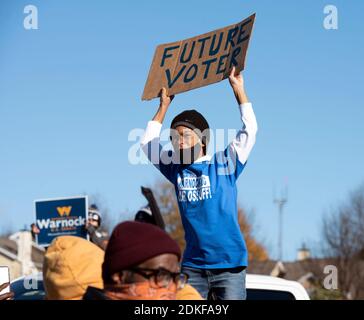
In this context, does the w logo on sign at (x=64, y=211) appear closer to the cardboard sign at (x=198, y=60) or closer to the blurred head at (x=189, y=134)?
the cardboard sign at (x=198, y=60)

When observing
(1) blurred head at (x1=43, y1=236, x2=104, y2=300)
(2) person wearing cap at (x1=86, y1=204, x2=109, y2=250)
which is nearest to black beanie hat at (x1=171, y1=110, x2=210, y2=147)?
(1) blurred head at (x1=43, y1=236, x2=104, y2=300)

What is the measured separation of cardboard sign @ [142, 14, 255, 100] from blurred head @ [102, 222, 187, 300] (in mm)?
2282

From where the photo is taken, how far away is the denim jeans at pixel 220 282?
5.39 m

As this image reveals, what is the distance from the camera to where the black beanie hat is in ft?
18.4

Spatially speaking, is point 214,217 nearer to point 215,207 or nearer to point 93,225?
point 215,207

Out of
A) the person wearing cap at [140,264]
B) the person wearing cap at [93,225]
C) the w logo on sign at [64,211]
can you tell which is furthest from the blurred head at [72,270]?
the w logo on sign at [64,211]

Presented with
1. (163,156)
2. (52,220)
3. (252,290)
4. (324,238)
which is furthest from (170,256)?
(324,238)

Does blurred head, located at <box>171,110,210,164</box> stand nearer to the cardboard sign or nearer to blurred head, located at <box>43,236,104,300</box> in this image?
the cardboard sign

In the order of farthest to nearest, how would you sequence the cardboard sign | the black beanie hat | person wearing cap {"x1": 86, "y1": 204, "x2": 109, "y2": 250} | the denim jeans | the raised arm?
person wearing cap {"x1": 86, "y1": 204, "x2": 109, "y2": 250} → the raised arm → the black beanie hat → the cardboard sign → the denim jeans

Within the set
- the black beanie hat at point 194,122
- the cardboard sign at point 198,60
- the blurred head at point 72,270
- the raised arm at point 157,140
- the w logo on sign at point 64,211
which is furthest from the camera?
the w logo on sign at point 64,211

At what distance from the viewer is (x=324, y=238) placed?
5066 centimetres

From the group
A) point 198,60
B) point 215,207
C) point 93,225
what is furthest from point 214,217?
point 93,225

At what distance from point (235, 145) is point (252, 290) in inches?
73.1
